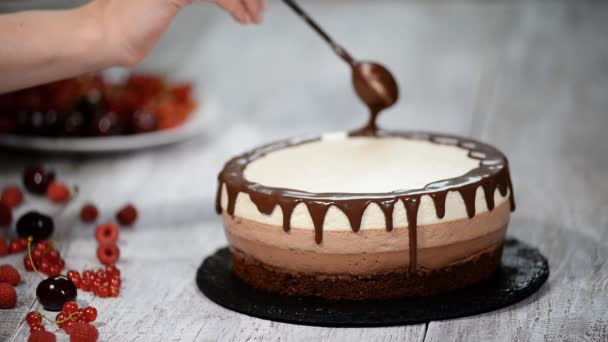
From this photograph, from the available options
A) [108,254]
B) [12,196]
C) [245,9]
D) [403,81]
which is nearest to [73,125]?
[12,196]

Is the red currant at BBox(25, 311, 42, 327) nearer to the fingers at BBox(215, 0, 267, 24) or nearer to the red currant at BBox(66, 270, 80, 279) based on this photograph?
the red currant at BBox(66, 270, 80, 279)

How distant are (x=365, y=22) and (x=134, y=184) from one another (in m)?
2.37

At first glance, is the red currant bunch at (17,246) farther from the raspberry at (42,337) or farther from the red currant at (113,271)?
the raspberry at (42,337)

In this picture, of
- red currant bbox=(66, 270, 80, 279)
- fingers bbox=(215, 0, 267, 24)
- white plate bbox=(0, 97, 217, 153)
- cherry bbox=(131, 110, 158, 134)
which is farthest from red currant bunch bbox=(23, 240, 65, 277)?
cherry bbox=(131, 110, 158, 134)

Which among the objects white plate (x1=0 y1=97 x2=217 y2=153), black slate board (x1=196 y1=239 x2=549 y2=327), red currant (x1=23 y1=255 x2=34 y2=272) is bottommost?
white plate (x1=0 y1=97 x2=217 y2=153)

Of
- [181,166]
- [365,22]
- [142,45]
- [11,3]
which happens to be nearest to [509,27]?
[365,22]

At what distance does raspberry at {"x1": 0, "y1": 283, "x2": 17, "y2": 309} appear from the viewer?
1910mm

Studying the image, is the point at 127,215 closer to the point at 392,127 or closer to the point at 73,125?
the point at 73,125

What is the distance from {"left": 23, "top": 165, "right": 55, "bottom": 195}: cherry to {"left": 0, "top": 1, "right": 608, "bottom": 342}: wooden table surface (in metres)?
0.11

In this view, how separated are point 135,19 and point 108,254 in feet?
2.03

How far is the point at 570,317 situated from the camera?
1777mm

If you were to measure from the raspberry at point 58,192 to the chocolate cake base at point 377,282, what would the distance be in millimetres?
968

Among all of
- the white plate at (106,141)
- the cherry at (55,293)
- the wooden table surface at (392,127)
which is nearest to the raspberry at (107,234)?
the wooden table surface at (392,127)

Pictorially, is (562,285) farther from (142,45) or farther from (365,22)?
(365,22)
